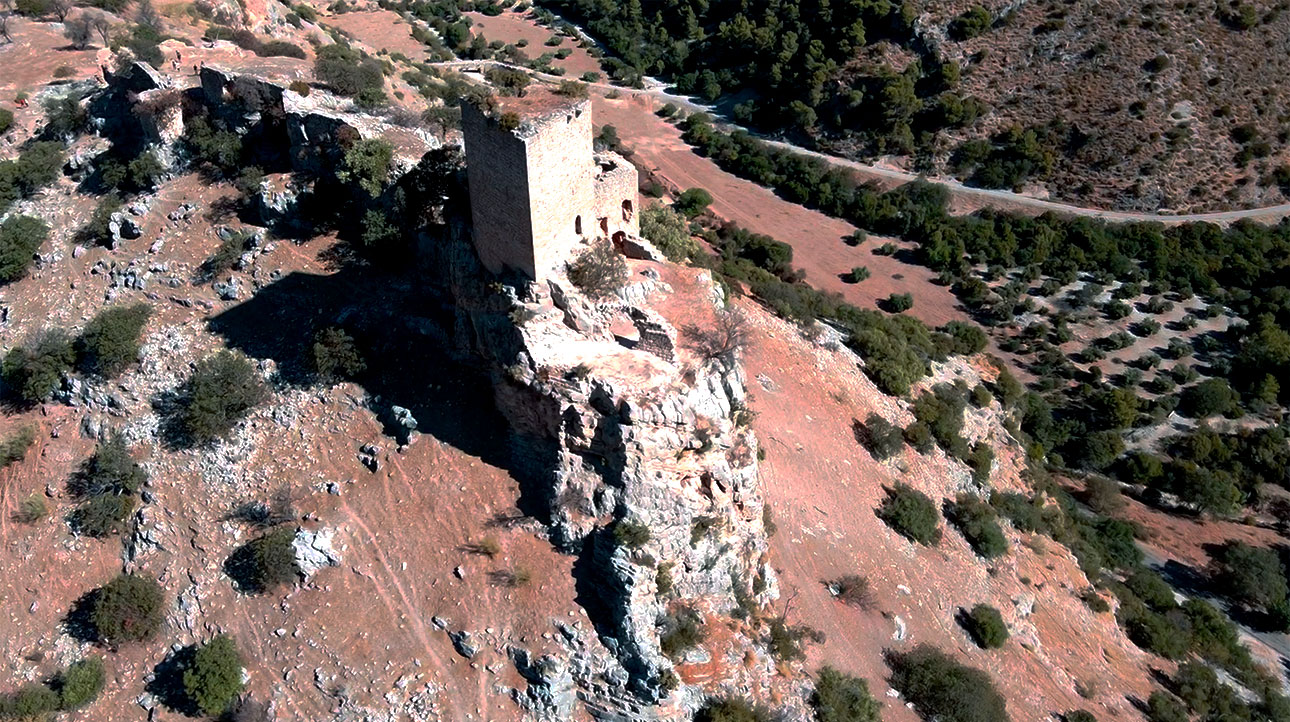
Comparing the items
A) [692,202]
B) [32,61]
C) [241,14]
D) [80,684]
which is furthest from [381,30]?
[80,684]

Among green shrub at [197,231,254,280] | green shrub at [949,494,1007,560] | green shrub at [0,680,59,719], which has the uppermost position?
green shrub at [197,231,254,280]

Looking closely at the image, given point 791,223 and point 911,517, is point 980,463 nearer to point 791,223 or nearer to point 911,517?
point 911,517

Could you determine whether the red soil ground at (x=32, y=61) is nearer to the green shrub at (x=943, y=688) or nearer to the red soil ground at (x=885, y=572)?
the red soil ground at (x=885, y=572)

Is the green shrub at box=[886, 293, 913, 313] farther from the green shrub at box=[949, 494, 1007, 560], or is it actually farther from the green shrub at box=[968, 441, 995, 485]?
the green shrub at box=[949, 494, 1007, 560]

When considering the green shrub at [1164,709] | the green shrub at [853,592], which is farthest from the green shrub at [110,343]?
the green shrub at [1164,709]

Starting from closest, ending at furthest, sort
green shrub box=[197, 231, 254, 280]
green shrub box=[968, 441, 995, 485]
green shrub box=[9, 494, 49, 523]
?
green shrub box=[9, 494, 49, 523] < green shrub box=[197, 231, 254, 280] < green shrub box=[968, 441, 995, 485]

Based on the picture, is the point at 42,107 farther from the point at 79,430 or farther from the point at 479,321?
the point at 479,321

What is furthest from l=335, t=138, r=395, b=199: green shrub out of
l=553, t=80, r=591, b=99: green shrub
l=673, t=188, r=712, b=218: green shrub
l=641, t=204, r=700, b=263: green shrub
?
l=673, t=188, r=712, b=218: green shrub
